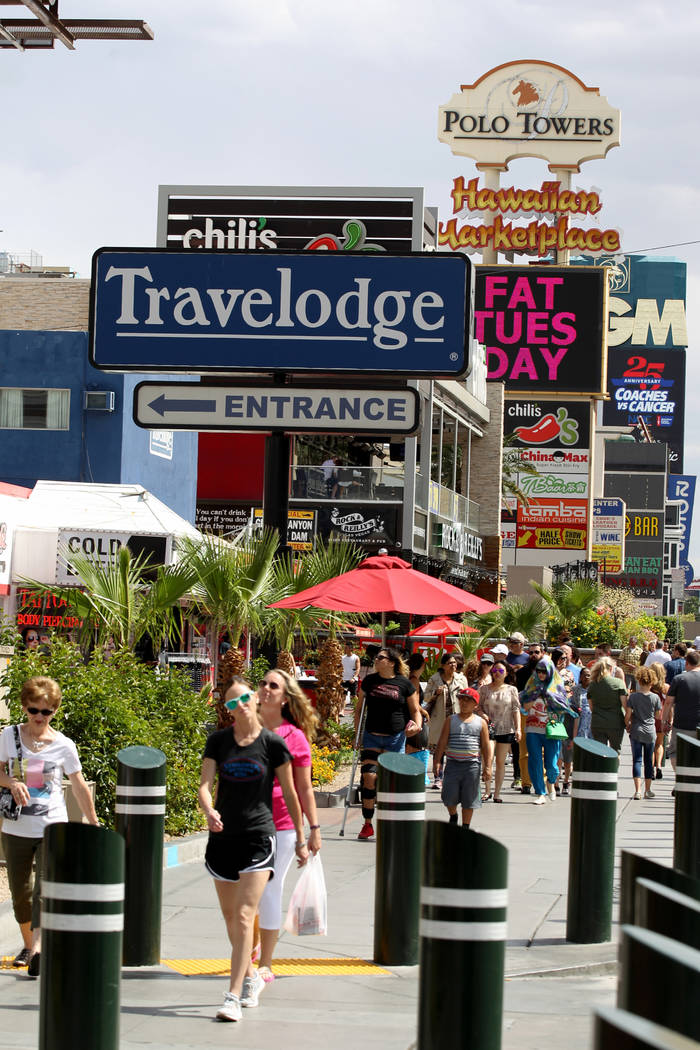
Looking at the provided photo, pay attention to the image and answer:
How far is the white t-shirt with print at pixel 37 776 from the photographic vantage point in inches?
→ 310

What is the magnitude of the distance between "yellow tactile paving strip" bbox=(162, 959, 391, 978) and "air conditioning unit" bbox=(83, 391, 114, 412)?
25562 mm

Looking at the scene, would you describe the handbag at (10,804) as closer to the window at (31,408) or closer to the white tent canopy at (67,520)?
the white tent canopy at (67,520)

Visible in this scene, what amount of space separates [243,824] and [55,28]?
26.7ft

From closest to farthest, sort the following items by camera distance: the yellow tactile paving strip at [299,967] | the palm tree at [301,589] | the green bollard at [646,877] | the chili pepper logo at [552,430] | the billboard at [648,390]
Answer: the green bollard at [646,877], the yellow tactile paving strip at [299,967], the palm tree at [301,589], the chili pepper logo at [552,430], the billboard at [648,390]

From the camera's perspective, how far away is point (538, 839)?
13984 mm

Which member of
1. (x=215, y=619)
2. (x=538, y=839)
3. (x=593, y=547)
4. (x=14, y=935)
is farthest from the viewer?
(x=593, y=547)

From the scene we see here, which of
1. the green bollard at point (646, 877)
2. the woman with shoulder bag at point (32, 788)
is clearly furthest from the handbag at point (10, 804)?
the green bollard at point (646, 877)

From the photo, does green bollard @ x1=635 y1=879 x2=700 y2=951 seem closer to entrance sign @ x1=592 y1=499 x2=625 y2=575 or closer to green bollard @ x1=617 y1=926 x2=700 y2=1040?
green bollard @ x1=617 y1=926 x2=700 y2=1040

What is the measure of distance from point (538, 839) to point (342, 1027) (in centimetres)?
709

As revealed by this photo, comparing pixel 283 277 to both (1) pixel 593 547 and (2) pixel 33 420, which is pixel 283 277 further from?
(1) pixel 593 547

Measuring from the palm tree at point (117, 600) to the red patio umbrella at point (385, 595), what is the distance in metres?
1.23

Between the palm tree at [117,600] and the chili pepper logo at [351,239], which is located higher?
the chili pepper logo at [351,239]

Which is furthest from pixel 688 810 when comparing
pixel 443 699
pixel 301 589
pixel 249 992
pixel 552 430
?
pixel 552 430

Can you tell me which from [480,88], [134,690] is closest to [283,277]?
[134,690]
